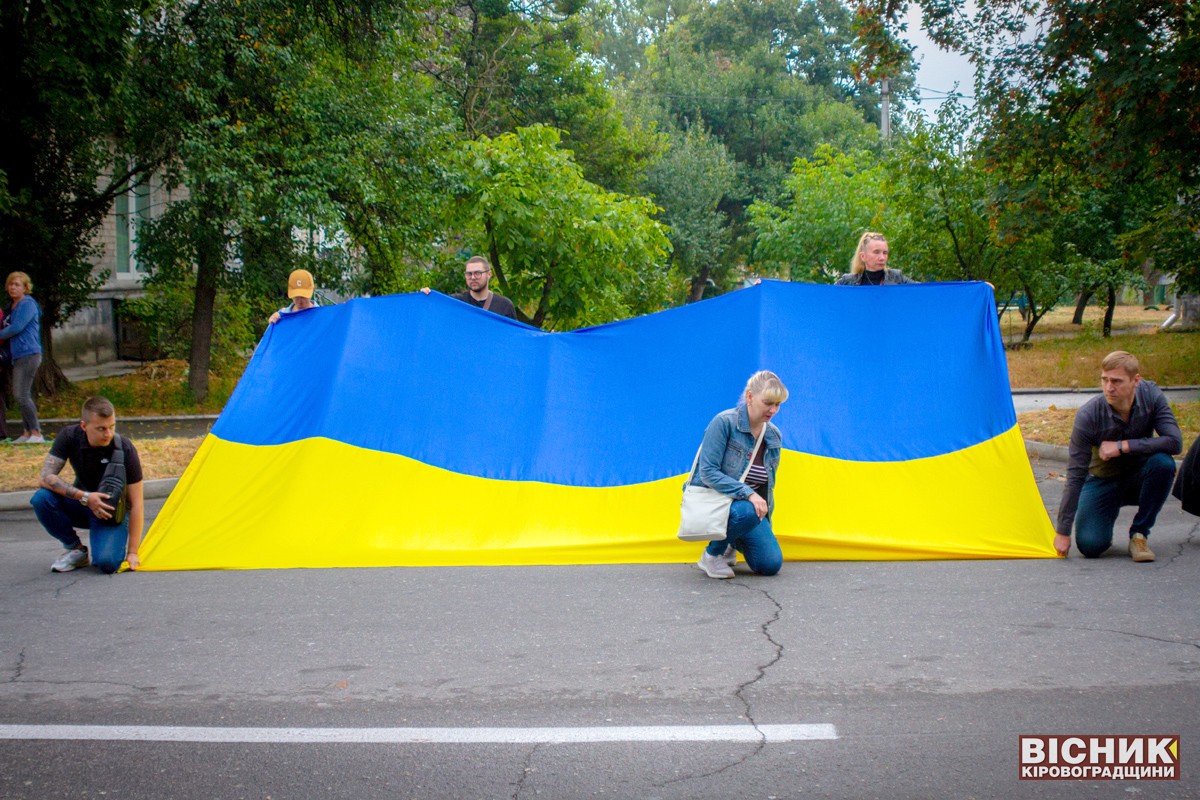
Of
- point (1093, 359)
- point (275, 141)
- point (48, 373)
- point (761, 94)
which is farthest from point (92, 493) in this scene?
point (761, 94)

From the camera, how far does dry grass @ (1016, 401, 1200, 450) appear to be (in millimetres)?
12125

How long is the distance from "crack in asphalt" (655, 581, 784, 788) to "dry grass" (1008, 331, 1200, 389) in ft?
52.6

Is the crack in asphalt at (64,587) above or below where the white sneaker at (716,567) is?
below

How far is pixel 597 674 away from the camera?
4.93 meters

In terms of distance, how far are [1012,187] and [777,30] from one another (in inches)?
2147

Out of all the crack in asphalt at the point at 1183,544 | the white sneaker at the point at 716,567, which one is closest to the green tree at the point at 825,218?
the crack in asphalt at the point at 1183,544

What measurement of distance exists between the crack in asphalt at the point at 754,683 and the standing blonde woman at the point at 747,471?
24cm

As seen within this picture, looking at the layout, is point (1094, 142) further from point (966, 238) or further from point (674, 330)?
point (966, 238)

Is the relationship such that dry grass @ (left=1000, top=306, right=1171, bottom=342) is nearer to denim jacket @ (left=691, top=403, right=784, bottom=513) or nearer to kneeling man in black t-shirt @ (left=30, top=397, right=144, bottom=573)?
denim jacket @ (left=691, top=403, right=784, bottom=513)

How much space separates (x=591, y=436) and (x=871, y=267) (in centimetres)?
236

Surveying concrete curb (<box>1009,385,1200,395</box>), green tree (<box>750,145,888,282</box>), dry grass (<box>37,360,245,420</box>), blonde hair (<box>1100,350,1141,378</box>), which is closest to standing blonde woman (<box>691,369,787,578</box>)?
blonde hair (<box>1100,350,1141,378</box>)

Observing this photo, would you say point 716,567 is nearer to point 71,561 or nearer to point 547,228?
point 71,561

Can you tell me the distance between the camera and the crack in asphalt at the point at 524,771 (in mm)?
3768

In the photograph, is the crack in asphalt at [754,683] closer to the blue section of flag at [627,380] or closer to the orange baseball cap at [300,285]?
the blue section of flag at [627,380]
